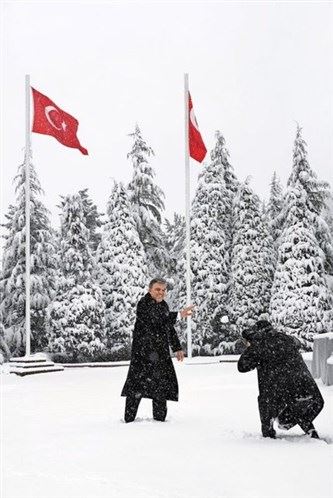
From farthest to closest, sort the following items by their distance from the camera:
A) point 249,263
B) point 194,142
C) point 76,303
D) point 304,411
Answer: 1. point 249,263
2. point 76,303
3. point 194,142
4. point 304,411

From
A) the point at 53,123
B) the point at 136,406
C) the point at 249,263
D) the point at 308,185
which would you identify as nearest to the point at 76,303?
the point at 249,263

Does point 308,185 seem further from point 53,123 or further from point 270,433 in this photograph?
point 270,433

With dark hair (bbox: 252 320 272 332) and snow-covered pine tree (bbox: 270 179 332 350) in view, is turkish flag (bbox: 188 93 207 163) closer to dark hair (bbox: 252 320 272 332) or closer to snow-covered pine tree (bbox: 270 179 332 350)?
snow-covered pine tree (bbox: 270 179 332 350)

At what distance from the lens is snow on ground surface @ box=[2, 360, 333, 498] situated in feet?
14.8

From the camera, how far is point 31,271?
27.9m

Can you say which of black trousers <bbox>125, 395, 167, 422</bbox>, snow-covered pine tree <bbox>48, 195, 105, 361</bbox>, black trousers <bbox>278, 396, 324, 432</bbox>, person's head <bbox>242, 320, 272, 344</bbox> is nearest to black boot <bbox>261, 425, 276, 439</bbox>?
black trousers <bbox>278, 396, 324, 432</bbox>

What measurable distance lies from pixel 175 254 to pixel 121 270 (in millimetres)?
10711

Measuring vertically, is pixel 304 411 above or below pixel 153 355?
below

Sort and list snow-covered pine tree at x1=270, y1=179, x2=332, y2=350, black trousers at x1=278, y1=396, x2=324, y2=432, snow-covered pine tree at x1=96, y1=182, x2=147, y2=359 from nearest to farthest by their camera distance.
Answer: black trousers at x1=278, y1=396, x2=324, y2=432
snow-covered pine tree at x1=96, y1=182, x2=147, y2=359
snow-covered pine tree at x1=270, y1=179, x2=332, y2=350

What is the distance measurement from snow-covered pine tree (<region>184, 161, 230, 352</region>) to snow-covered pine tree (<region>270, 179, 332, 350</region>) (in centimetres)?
229

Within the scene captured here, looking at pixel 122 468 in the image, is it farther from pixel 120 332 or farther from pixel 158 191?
pixel 158 191

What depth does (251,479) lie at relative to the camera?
4.68m

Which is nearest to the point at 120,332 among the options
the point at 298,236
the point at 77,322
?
the point at 77,322

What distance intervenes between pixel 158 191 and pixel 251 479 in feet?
84.8
